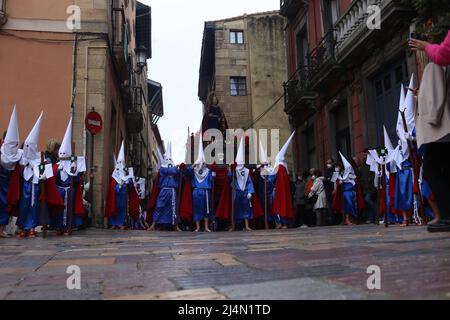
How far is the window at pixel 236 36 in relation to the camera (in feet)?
103

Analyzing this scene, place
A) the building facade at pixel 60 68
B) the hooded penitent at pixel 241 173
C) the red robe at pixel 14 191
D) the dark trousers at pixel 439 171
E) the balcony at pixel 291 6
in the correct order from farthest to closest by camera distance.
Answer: the balcony at pixel 291 6, the building facade at pixel 60 68, the hooded penitent at pixel 241 173, the red robe at pixel 14 191, the dark trousers at pixel 439 171

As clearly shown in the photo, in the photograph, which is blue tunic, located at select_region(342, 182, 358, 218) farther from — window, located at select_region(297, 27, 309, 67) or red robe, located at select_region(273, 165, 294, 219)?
Answer: window, located at select_region(297, 27, 309, 67)

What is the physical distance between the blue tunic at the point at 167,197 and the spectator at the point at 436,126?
7029mm

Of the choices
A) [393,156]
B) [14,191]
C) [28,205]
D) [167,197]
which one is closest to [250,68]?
[167,197]

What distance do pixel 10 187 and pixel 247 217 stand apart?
201 inches

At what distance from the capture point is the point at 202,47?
33500 millimetres

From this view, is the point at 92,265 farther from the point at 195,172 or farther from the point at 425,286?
the point at 195,172

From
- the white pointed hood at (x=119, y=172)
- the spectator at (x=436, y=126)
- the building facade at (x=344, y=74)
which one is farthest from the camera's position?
the white pointed hood at (x=119, y=172)

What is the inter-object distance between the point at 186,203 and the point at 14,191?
12.8 feet

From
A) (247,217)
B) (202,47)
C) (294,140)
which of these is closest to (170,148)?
(247,217)

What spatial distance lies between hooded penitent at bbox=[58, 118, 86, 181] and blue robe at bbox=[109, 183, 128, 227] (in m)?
3.78

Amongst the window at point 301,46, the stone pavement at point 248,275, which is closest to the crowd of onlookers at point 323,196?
the stone pavement at point 248,275

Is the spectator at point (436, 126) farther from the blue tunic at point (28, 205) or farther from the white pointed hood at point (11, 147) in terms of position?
the blue tunic at point (28, 205)

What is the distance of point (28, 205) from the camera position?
817 centimetres
